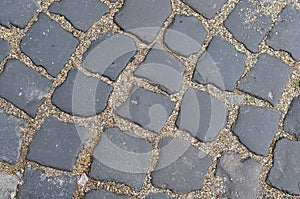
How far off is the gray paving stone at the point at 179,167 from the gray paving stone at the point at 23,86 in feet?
2.55

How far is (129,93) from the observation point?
9.73ft

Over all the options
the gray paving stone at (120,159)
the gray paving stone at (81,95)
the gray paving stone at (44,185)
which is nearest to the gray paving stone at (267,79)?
the gray paving stone at (120,159)

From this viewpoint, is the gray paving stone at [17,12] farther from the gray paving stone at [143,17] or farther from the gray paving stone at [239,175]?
the gray paving stone at [239,175]

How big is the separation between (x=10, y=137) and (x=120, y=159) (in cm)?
65

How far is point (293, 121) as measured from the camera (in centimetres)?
302

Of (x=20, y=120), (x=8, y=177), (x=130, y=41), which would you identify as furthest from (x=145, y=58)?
(x=8, y=177)

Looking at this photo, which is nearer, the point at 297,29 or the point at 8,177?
the point at 8,177

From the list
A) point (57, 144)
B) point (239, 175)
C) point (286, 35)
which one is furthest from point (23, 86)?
point (286, 35)

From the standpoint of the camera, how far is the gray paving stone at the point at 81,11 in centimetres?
301

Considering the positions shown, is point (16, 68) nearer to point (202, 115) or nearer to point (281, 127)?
point (202, 115)

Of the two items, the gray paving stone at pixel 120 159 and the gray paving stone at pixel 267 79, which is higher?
the gray paving stone at pixel 267 79

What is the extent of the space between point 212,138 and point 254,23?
2.52 ft

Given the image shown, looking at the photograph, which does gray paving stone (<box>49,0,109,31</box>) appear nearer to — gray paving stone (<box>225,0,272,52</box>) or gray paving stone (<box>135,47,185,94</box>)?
gray paving stone (<box>135,47,185,94</box>)

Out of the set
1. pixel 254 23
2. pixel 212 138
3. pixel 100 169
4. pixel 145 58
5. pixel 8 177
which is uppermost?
pixel 254 23
